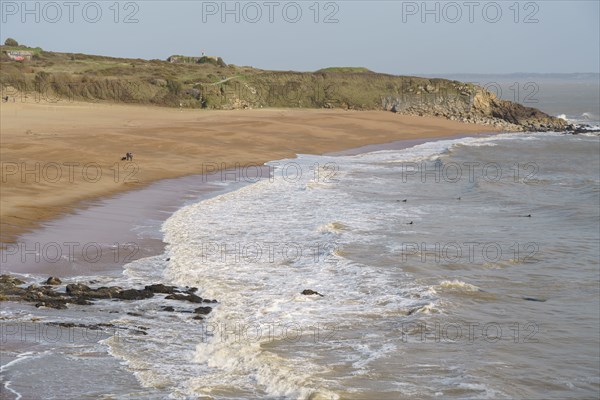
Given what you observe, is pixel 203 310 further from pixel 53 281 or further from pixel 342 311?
pixel 53 281

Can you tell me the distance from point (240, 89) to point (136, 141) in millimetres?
27979

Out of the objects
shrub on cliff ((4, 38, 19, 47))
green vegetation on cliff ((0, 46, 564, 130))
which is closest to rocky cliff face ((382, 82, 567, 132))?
green vegetation on cliff ((0, 46, 564, 130))

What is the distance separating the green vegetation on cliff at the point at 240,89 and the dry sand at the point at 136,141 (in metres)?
3.05

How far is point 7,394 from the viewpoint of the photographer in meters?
8.62

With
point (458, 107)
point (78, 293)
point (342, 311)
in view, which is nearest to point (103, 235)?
point (78, 293)

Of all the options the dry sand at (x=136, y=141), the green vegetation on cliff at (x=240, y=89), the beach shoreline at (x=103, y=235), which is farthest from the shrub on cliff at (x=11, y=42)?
the beach shoreline at (x=103, y=235)

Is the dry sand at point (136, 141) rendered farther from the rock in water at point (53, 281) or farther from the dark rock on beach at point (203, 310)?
the dark rock on beach at point (203, 310)

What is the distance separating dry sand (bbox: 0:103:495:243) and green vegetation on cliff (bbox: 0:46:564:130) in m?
3.05

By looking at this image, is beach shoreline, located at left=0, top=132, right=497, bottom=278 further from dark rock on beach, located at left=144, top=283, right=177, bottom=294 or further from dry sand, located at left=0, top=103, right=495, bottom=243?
dark rock on beach, located at left=144, top=283, right=177, bottom=294

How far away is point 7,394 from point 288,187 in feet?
65.2

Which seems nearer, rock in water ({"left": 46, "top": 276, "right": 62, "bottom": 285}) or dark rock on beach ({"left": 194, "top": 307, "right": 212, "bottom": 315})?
dark rock on beach ({"left": 194, "top": 307, "right": 212, "bottom": 315})

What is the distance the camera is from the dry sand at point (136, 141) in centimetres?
2300

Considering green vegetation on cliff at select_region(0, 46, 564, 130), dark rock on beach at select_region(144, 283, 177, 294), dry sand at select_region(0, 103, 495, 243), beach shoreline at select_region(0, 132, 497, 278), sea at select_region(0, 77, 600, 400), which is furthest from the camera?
green vegetation on cliff at select_region(0, 46, 564, 130)

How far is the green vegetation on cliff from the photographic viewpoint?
186 feet
